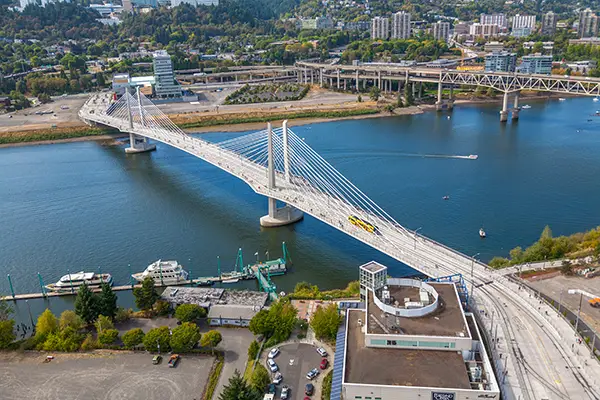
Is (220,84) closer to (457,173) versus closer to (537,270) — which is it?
(457,173)

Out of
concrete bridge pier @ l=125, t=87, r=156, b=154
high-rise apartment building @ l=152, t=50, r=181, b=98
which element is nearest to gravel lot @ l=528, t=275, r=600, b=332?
concrete bridge pier @ l=125, t=87, r=156, b=154

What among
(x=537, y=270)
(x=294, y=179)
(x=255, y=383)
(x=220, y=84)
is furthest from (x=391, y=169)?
(x=220, y=84)

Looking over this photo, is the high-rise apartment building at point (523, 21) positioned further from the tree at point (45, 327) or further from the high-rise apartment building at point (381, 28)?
the tree at point (45, 327)

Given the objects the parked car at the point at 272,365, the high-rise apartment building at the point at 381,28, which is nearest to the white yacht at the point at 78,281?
the parked car at the point at 272,365

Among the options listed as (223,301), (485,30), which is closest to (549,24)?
(485,30)

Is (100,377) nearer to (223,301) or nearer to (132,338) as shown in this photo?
(132,338)

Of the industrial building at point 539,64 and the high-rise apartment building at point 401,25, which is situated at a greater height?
the high-rise apartment building at point 401,25

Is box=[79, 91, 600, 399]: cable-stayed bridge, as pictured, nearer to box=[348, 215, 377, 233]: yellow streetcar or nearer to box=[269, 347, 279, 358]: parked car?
box=[348, 215, 377, 233]: yellow streetcar
